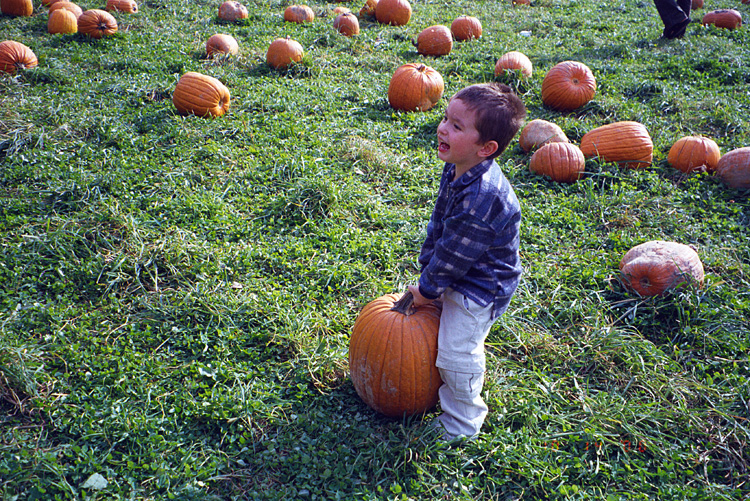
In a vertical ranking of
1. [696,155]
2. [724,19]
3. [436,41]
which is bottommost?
[696,155]

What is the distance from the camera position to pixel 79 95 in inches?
269

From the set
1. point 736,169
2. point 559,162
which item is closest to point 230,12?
point 559,162

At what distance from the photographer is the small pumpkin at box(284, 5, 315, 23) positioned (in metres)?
10.7

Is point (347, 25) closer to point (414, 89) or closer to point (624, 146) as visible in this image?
point (414, 89)

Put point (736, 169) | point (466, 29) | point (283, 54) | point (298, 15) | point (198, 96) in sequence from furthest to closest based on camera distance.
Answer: point (298, 15)
point (466, 29)
point (283, 54)
point (198, 96)
point (736, 169)

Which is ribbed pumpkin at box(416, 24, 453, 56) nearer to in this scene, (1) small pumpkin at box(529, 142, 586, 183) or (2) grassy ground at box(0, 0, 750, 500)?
(2) grassy ground at box(0, 0, 750, 500)

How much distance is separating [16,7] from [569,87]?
10.8m

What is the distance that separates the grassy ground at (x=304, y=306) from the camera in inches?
114

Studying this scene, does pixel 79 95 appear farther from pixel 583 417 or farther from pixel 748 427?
pixel 748 427

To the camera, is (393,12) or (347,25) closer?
(347,25)

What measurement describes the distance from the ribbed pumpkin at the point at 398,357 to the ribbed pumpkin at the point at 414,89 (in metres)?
4.70

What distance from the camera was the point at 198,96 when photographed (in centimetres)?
644

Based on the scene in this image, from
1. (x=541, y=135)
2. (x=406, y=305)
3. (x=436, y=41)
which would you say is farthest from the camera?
(x=436, y=41)

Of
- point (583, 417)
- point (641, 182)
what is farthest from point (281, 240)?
point (641, 182)
